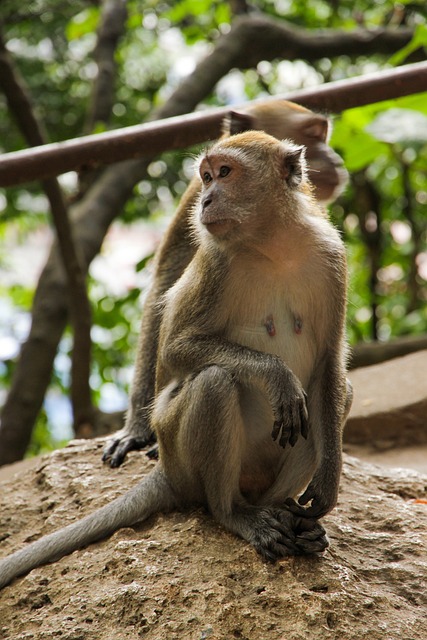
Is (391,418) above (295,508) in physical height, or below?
below

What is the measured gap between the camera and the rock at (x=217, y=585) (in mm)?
Result: 2916

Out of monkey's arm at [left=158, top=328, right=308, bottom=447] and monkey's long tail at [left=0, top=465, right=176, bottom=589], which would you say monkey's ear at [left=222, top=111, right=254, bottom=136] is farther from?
monkey's long tail at [left=0, top=465, right=176, bottom=589]

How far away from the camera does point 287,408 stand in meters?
3.25

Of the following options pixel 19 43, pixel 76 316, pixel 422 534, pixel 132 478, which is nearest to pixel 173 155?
pixel 19 43

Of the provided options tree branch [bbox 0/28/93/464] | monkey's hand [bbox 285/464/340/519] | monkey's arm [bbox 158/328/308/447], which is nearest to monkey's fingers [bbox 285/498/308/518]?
monkey's hand [bbox 285/464/340/519]

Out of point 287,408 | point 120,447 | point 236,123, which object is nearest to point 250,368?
point 287,408

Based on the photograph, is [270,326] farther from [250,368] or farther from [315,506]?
[315,506]

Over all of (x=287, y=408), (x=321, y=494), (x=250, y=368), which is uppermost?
(x=250, y=368)

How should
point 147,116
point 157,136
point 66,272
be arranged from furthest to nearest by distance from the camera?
1. point 147,116
2. point 66,272
3. point 157,136

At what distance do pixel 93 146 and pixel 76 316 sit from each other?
2.52 metres

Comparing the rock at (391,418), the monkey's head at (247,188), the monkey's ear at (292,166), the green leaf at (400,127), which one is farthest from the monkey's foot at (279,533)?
the green leaf at (400,127)

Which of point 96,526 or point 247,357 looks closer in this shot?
point 247,357

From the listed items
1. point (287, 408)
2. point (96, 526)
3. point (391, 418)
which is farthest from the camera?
point (391, 418)

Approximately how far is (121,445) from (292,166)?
1662mm
